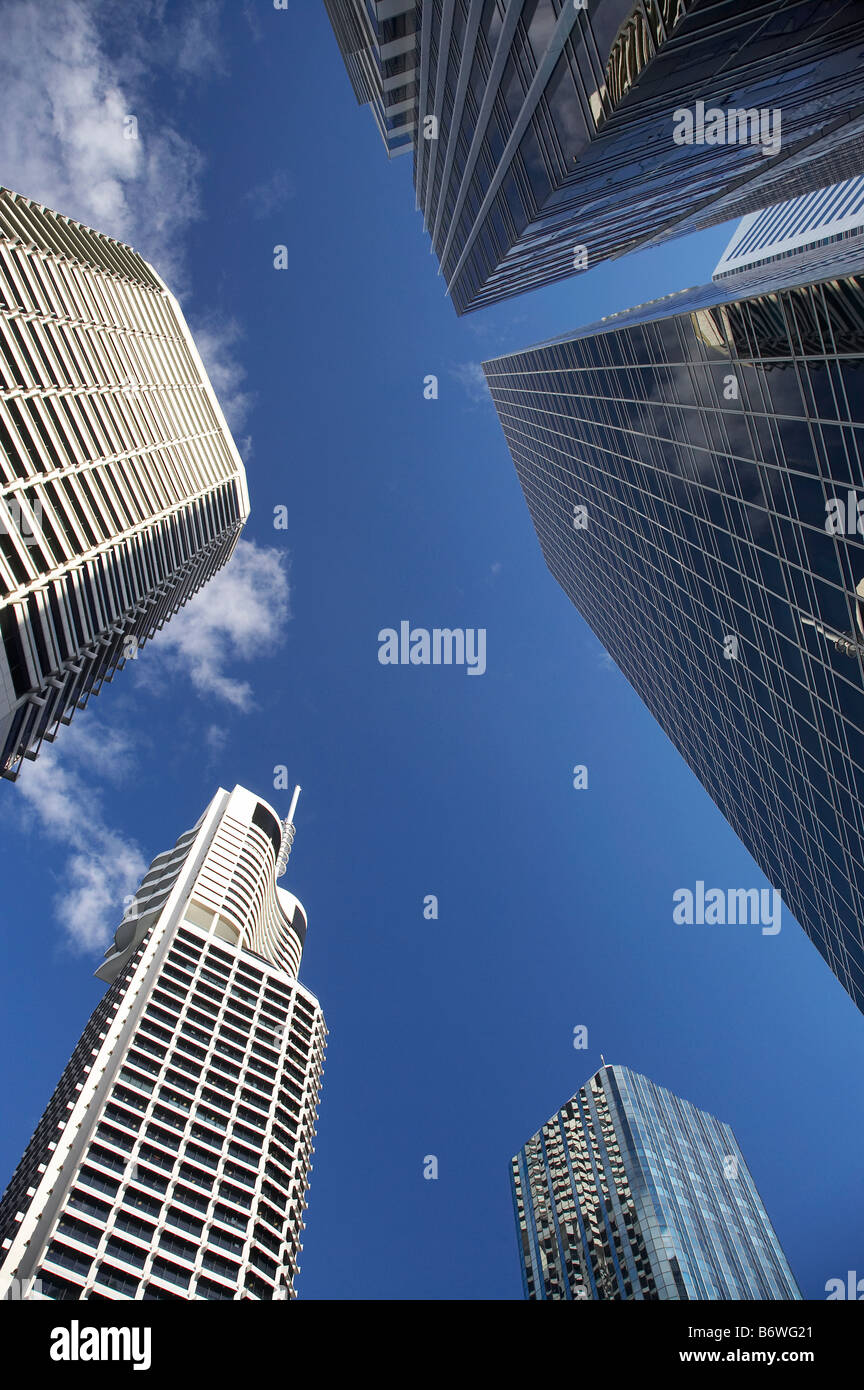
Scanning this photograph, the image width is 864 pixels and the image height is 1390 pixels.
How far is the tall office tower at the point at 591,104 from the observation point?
19703 mm

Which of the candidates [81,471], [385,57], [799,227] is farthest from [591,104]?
[799,227]

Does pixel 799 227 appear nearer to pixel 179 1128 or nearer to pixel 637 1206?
pixel 637 1206

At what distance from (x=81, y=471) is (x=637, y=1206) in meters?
87.7

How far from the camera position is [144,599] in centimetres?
5362

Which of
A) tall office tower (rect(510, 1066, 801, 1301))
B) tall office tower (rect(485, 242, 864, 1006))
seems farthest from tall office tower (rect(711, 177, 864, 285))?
tall office tower (rect(510, 1066, 801, 1301))

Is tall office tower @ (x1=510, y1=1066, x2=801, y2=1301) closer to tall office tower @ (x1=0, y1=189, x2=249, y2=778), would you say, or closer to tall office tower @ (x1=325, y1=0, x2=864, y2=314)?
tall office tower @ (x1=0, y1=189, x2=249, y2=778)

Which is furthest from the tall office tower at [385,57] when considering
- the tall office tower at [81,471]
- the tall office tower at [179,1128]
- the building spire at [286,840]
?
the building spire at [286,840]

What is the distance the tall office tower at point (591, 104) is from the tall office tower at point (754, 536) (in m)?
5.74

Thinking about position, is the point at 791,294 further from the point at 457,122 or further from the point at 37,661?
the point at 37,661

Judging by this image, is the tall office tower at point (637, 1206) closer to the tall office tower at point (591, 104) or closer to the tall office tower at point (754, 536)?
the tall office tower at point (754, 536)

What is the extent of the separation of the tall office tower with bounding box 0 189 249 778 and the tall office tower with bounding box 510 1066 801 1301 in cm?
7071

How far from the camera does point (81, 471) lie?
140ft
